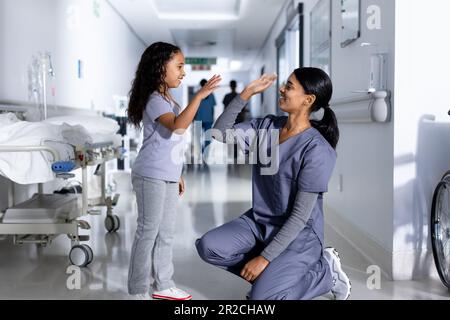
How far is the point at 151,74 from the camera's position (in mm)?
2326

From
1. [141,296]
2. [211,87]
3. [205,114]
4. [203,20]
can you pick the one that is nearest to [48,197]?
[141,296]

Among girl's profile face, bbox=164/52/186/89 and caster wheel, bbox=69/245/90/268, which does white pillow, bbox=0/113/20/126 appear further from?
girl's profile face, bbox=164/52/186/89

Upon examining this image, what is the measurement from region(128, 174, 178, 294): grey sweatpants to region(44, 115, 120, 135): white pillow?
4.81 ft

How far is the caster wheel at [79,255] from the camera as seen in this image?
3.05 meters

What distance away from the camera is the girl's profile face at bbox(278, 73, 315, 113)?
2.08 meters

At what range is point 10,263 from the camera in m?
3.21

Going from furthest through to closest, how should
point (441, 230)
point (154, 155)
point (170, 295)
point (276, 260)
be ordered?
point (441, 230) < point (170, 295) < point (154, 155) < point (276, 260)

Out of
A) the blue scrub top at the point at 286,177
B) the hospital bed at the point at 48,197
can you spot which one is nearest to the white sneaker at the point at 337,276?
the blue scrub top at the point at 286,177

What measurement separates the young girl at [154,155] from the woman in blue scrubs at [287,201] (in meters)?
0.26

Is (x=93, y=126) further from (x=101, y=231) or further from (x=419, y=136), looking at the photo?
(x=419, y=136)

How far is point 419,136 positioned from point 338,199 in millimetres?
1544

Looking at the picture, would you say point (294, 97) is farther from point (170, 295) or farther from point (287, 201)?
point (170, 295)

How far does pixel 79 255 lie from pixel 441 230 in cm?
201

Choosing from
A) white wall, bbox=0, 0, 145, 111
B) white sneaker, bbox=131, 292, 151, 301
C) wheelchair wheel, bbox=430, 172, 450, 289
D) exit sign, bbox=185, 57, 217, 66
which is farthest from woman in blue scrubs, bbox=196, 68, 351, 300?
exit sign, bbox=185, 57, 217, 66
